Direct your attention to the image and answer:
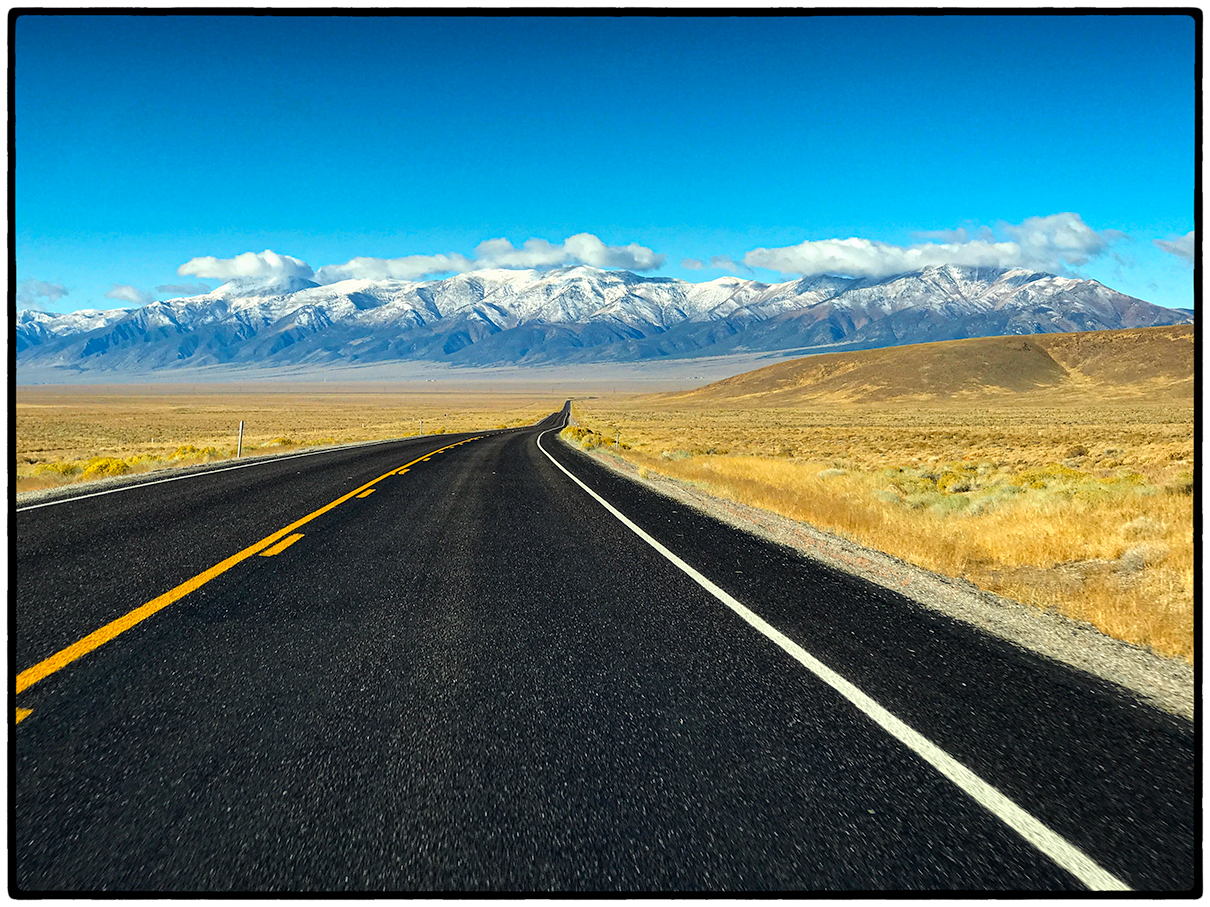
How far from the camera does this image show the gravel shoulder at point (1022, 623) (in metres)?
4.22

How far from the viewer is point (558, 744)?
10.6 feet

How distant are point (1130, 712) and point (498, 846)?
3.57m

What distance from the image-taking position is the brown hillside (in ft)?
407

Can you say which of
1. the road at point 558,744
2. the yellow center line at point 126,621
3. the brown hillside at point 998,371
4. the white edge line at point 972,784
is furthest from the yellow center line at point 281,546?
the brown hillside at point 998,371

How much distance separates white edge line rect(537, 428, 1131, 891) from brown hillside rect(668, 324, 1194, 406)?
133m

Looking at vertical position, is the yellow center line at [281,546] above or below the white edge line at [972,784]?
above

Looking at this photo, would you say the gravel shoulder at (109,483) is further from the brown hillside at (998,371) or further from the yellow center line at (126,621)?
the brown hillside at (998,371)

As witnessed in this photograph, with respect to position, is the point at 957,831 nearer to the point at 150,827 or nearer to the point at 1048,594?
the point at 150,827

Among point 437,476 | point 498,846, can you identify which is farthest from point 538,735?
point 437,476

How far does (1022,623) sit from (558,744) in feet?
13.9

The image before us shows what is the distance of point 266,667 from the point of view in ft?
13.8

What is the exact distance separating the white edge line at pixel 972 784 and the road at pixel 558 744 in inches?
0.6

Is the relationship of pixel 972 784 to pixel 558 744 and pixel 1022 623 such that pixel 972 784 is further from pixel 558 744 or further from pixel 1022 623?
pixel 1022 623

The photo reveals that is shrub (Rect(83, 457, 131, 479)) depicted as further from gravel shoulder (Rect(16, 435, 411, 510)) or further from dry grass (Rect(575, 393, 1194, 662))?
dry grass (Rect(575, 393, 1194, 662))
